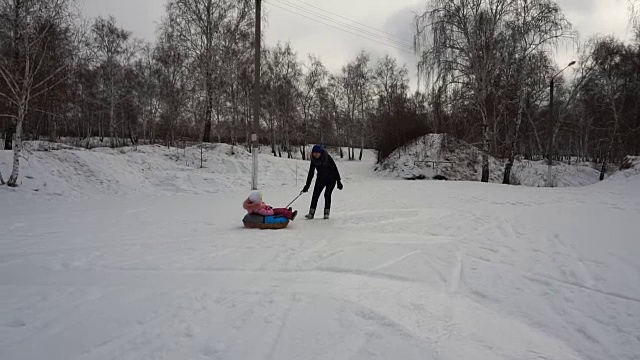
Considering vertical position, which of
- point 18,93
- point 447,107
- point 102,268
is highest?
point 447,107

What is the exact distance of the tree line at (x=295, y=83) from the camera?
1219 centimetres

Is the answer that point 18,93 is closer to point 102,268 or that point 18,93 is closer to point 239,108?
Answer: point 102,268

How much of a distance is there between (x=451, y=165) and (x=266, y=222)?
21.2 m

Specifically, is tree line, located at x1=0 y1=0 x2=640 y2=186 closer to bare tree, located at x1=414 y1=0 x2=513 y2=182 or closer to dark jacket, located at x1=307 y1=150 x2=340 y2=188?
bare tree, located at x1=414 y1=0 x2=513 y2=182

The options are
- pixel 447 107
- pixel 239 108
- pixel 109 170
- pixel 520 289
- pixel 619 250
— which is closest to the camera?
pixel 520 289

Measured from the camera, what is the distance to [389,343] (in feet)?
8.07

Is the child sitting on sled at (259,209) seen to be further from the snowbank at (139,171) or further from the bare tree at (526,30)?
the bare tree at (526,30)

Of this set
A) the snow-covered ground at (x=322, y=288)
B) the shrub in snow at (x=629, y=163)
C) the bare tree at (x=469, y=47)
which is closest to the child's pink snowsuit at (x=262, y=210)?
the snow-covered ground at (x=322, y=288)

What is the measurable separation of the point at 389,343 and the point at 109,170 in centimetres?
1431

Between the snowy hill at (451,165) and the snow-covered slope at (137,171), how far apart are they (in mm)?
8579

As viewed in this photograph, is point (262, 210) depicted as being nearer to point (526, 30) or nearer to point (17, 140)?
point (17, 140)

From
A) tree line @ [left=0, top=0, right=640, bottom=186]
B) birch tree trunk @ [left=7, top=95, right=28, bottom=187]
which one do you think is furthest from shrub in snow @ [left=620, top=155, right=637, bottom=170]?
birch tree trunk @ [left=7, top=95, right=28, bottom=187]

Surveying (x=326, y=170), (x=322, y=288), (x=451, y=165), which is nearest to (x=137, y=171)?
(x=326, y=170)

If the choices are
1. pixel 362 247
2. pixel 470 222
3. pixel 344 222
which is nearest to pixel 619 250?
pixel 470 222
